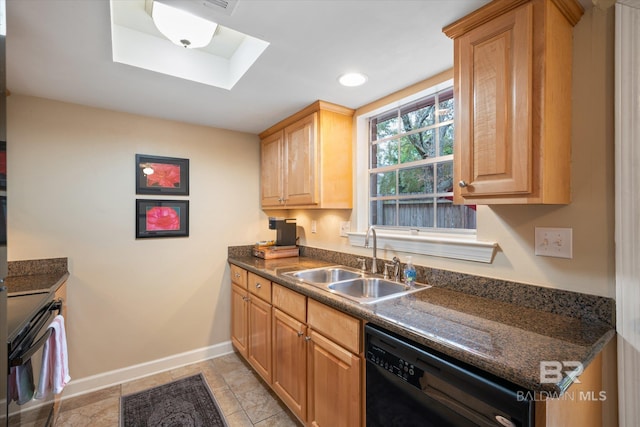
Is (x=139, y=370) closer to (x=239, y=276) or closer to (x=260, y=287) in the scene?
(x=239, y=276)

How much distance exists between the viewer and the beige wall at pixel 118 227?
6.95 feet

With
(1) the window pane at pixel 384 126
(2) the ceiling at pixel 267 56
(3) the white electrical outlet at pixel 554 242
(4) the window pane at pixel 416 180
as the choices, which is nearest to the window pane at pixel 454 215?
(4) the window pane at pixel 416 180

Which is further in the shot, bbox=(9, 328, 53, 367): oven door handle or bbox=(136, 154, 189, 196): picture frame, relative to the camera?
bbox=(136, 154, 189, 196): picture frame

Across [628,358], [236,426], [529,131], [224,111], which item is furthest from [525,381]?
[224,111]

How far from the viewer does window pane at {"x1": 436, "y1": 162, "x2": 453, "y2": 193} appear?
181 cm

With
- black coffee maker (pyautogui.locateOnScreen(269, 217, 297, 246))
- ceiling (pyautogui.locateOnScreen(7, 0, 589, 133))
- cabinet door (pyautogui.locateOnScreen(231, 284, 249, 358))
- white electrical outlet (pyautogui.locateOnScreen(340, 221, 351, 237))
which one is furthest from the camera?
black coffee maker (pyautogui.locateOnScreen(269, 217, 297, 246))

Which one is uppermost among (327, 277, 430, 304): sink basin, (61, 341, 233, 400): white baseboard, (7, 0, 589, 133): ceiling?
(7, 0, 589, 133): ceiling

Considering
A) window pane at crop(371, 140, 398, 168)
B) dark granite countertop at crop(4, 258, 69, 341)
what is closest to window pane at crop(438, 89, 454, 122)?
window pane at crop(371, 140, 398, 168)

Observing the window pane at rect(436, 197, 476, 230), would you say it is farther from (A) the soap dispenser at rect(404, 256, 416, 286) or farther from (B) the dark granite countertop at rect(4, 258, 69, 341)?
(B) the dark granite countertop at rect(4, 258, 69, 341)

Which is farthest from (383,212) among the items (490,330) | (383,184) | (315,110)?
(490,330)

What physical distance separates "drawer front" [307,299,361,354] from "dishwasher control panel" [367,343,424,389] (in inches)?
4.5

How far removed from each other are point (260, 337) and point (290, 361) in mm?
474

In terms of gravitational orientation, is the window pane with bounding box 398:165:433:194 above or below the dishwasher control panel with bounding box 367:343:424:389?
above

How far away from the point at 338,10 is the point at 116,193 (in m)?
2.16
